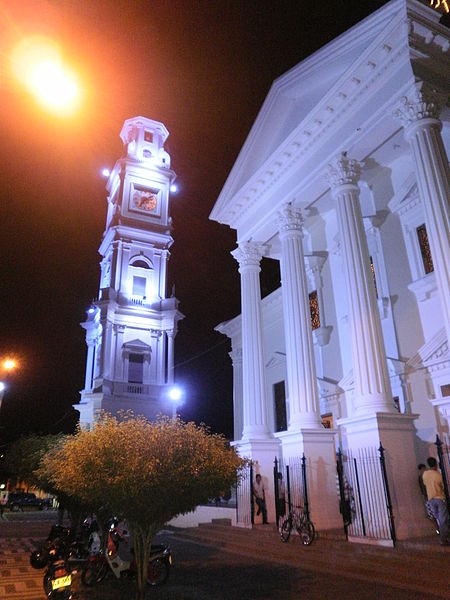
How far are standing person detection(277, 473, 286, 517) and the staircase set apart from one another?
36.9 inches

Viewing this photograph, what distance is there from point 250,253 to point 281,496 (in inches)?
388

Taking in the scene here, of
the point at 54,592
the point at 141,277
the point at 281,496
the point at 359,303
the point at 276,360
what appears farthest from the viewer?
the point at 141,277

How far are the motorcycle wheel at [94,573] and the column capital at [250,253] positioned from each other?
43.7 feet

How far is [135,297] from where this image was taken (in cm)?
3881

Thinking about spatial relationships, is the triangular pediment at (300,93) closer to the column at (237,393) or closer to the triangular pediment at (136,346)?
the column at (237,393)

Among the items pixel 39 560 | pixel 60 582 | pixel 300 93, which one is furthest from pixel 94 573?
pixel 300 93

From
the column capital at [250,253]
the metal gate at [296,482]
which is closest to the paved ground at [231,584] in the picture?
the metal gate at [296,482]

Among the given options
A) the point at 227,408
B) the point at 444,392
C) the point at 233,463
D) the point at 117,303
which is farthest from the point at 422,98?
the point at 227,408

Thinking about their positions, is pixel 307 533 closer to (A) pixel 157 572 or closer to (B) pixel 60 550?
(A) pixel 157 572

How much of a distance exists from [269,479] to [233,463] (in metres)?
8.72

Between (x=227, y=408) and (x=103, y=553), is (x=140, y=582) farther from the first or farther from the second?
(x=227, y=408)

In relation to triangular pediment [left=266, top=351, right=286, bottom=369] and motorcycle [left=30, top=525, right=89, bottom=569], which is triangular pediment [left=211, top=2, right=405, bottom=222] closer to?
triangular pediment [left=266, top=351, right=286, bottom=369]

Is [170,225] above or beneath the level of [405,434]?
above

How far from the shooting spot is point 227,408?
1799 inches
